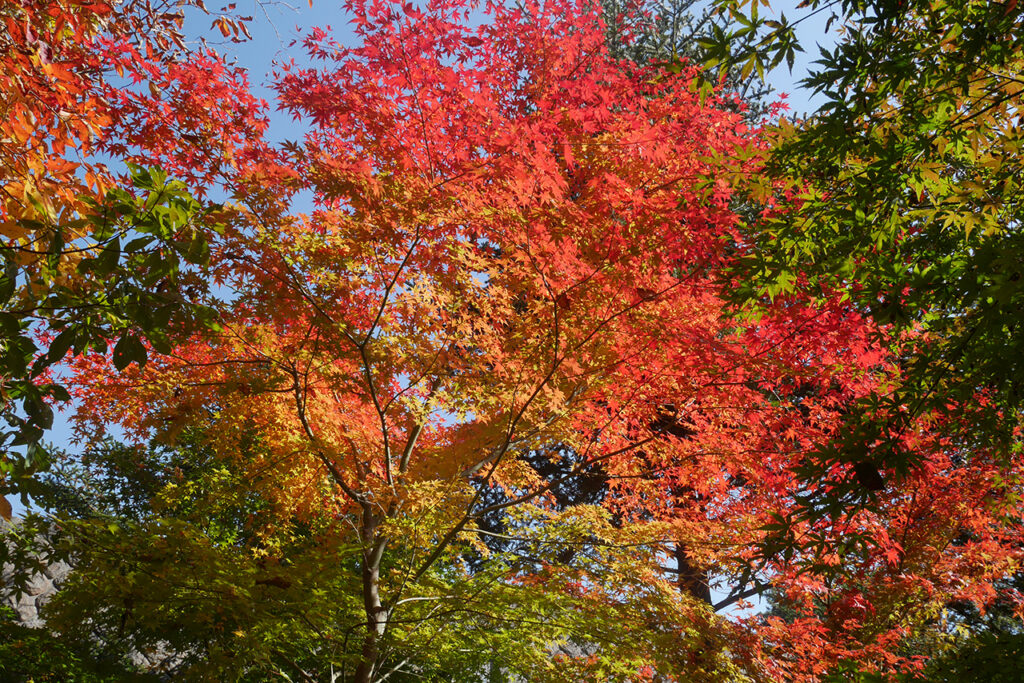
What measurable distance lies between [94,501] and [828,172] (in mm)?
16332

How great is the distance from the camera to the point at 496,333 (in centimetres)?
592

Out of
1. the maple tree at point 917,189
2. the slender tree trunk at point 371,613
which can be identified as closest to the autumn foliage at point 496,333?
the slender tree trunk at point 371,613

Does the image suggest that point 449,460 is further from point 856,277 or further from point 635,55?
point 635,55

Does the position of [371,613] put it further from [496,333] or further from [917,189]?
[917,189]

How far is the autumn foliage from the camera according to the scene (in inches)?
197

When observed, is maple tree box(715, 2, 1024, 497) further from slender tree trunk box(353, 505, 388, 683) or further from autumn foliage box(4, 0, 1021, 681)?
slender tree trunk box(353, 505, 388, 683)

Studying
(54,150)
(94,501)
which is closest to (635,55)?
(54,150)

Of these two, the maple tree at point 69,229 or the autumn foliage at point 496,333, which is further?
the autumn foliage at point 496,333

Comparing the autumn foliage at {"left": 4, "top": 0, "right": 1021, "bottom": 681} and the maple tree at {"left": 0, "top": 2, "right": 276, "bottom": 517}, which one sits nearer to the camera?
the maple tree at {"left": 0, "top": 2, "right": 276, "bottom": 517}

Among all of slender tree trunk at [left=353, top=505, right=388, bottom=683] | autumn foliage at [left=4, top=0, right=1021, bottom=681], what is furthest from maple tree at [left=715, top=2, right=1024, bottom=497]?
slender tree trunk at [left=353, top=505, right=388, bottom=683]

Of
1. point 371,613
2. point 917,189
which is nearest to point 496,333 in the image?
point 371,613

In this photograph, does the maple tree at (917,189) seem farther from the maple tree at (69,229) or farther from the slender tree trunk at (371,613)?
the slender tree trunk at (371,613)

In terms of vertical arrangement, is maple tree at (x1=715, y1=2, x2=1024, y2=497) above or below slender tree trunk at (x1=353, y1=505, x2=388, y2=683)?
above

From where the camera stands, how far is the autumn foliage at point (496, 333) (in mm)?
5012
